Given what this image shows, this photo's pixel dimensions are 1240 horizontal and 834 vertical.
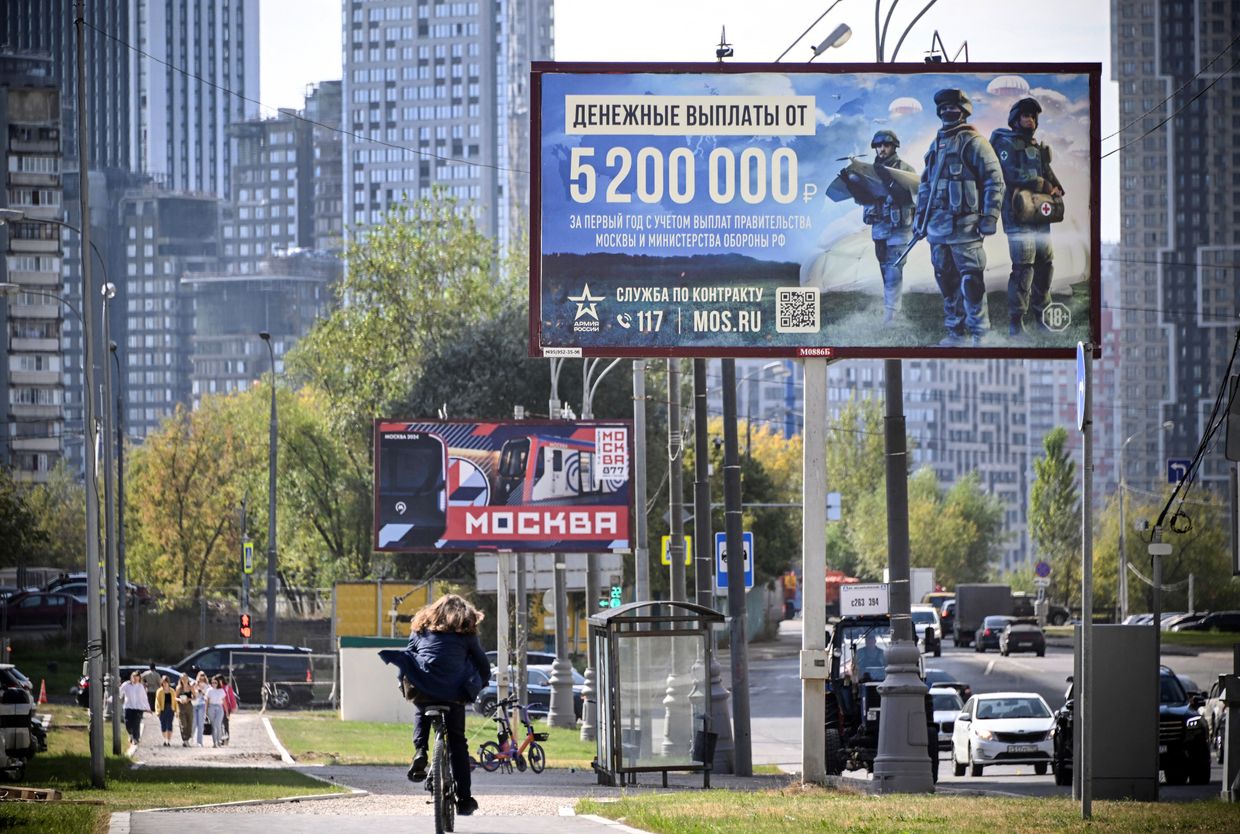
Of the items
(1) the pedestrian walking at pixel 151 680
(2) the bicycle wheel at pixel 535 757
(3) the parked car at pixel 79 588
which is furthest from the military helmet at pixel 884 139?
(3) the parked car at pixel 79 588

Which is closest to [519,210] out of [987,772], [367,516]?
[367,516]

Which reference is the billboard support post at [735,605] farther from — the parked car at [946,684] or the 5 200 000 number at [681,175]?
the parked car at [946,684]

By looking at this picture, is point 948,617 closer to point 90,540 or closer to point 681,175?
point 90,540

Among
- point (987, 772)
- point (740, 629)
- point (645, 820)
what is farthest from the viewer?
point (987, 772)

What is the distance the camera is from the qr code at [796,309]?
65.6 ft

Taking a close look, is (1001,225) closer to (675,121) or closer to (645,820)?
(675,121)

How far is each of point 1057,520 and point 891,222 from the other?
90.7 m

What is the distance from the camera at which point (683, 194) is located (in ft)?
65.6

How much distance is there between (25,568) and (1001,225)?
68.6m

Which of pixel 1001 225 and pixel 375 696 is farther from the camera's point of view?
pixel 375 696

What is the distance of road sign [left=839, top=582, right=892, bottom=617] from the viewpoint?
114 ft

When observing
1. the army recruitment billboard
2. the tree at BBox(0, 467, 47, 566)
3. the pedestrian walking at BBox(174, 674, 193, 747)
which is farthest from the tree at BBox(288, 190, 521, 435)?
the army recruitment billboard

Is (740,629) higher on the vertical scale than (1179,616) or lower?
higher

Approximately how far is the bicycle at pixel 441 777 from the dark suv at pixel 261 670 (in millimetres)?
41556
